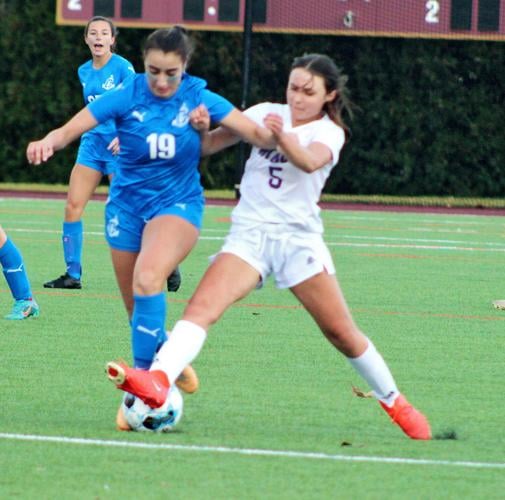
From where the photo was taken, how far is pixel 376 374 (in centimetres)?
692

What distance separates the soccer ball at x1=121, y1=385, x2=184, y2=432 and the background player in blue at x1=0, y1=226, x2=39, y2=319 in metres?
3.69

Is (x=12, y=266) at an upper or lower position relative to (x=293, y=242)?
lower

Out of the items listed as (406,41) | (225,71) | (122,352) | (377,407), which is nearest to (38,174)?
(225,71)

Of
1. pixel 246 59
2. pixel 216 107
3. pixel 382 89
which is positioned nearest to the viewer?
pixel 216 107

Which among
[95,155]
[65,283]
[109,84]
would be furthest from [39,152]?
[65,283]

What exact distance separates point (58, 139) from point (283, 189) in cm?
101

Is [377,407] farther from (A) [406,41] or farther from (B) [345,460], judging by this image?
(A) [406,41]

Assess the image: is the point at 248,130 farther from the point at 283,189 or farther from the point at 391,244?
the point at 391,244

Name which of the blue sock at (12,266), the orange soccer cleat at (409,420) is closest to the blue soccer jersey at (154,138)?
the orange soccer cleat at (409,420)

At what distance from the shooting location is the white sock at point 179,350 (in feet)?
21.5

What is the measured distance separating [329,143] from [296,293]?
666 millimetres

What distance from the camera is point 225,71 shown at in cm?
2756

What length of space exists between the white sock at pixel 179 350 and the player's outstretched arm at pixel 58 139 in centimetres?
95

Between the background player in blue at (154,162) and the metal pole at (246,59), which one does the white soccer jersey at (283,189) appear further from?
the metal pole at (246,59)
